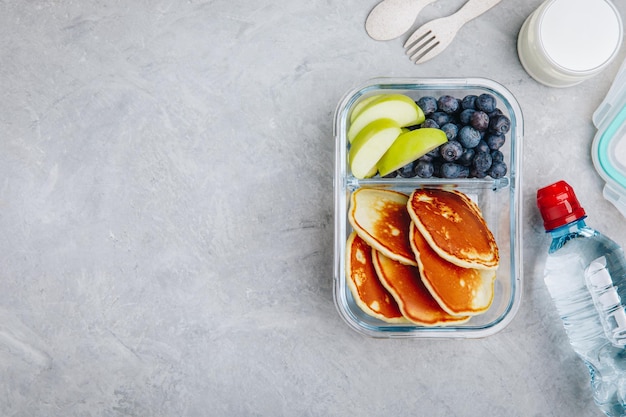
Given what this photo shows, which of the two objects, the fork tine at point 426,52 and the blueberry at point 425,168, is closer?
the blueberry at point 425,168

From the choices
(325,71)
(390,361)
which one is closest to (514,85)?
(325,71)

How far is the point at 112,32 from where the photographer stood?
109cm

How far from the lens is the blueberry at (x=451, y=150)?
91 centimetres

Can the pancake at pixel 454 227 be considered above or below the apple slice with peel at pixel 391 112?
below

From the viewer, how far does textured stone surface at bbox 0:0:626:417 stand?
3.53 ft

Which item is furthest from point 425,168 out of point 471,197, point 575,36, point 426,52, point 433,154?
point 575,36

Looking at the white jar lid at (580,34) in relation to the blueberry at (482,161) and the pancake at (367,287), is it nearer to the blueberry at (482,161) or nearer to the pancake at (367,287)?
the blueberry at (482,161)

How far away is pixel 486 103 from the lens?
0.95 metres

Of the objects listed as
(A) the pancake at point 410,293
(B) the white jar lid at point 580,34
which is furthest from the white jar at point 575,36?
(A) the pancake at point 410,293

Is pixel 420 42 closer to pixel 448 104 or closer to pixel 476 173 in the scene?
pixel 448 104

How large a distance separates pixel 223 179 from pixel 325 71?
28cm

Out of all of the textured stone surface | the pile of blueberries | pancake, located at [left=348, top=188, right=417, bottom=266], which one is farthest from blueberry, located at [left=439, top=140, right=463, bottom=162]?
the textured stone surface

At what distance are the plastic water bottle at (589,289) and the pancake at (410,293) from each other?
236mm

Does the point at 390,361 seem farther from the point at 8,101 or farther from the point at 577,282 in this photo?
the point at 8,101
